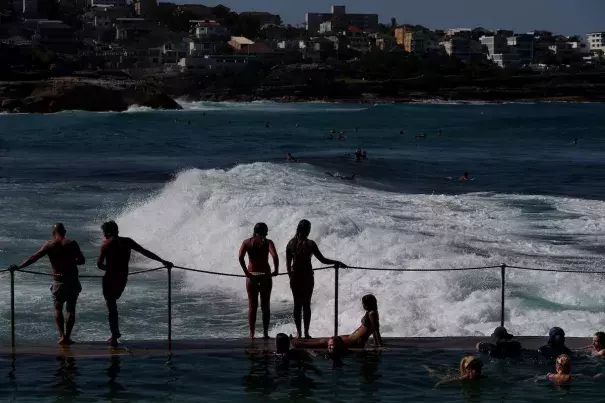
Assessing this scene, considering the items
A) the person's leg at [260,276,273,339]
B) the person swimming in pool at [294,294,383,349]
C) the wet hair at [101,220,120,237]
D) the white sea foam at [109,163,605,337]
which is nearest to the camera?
the wet hair at [101,220,120,237]

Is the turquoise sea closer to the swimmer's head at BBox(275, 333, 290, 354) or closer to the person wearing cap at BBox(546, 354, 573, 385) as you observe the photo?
the person wearing cap at BBox(546, 354, 573, 385)

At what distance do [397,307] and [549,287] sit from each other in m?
2.99

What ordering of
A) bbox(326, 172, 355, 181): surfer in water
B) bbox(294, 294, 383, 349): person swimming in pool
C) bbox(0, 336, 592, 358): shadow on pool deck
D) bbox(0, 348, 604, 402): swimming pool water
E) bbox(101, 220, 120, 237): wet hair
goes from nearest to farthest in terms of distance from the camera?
bbox(0, 348, 604, 402): swimming pool water
bbox(101, 220, 120, 237): wet hair
bbox(0, 336, 592, 358): shadow on pool deck
bbox(294, 294, 383, 349): person swimming in pool
bbox(326, 172, 355, 181): surfer in water

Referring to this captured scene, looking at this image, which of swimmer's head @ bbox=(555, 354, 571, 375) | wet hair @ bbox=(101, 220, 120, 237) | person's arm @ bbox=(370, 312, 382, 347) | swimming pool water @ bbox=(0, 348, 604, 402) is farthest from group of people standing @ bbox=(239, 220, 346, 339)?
swimmer's head @ bbox=(555, 354, 571, 375)

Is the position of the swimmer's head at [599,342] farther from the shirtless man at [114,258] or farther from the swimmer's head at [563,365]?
the shirtless man at [114,258]

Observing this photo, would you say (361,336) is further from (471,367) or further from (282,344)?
(471,367)

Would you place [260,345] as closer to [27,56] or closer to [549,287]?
[549,287]

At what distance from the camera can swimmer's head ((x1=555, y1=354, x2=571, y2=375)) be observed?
37.0ft

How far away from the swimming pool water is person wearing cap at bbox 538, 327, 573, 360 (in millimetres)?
176

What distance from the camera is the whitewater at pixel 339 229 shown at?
16406mm

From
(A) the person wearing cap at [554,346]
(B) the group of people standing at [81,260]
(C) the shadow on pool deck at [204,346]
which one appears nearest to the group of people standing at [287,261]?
(C) the shadow on pool deck at [204,346]

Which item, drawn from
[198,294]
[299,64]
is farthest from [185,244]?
[299,64]

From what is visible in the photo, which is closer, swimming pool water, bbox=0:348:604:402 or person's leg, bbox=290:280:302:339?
swimming pool water, bbox=0:348:604:402

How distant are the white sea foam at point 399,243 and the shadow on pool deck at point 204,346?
2.18 m
